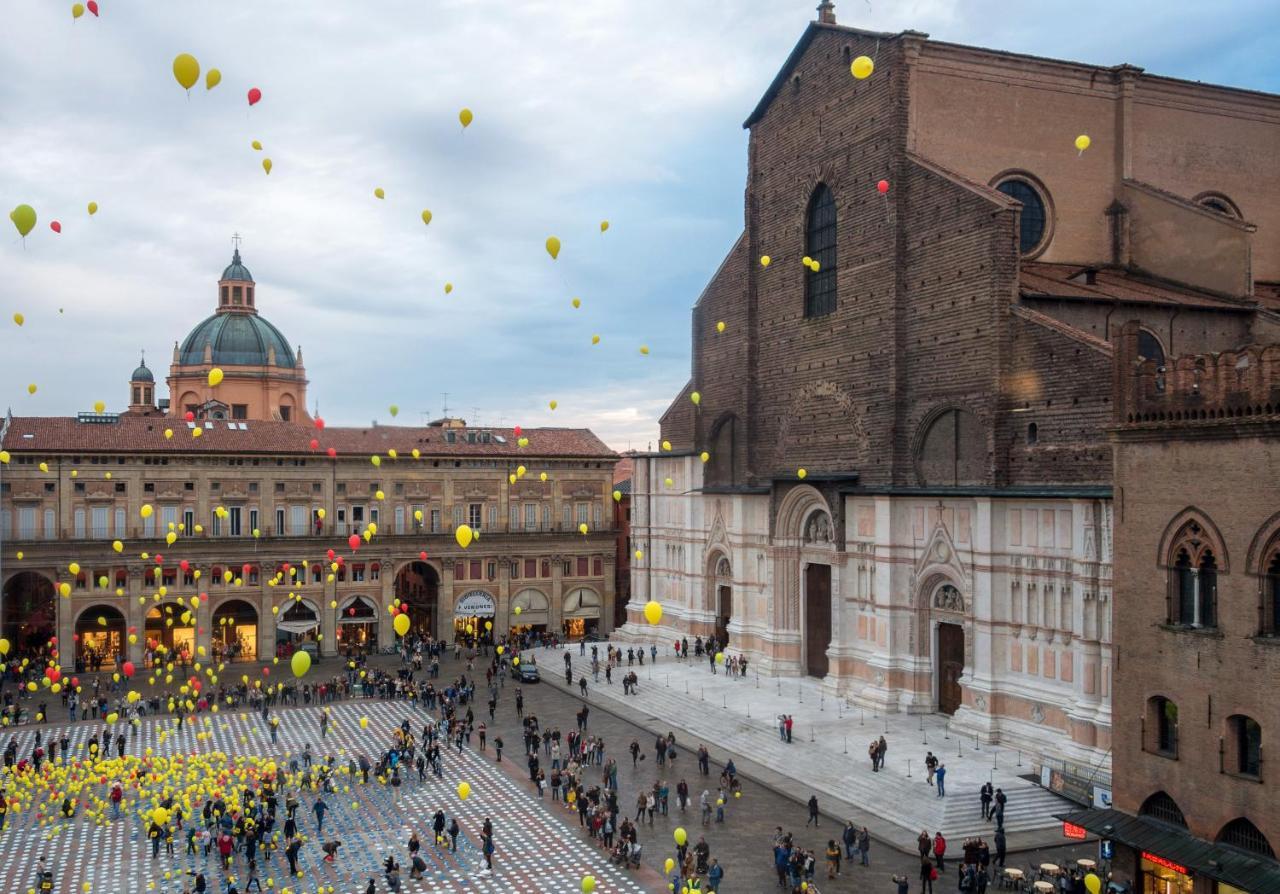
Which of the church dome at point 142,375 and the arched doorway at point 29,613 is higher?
the church dome at point 142,375

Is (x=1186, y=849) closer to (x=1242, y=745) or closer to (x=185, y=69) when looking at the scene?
(x=1242, y=745)

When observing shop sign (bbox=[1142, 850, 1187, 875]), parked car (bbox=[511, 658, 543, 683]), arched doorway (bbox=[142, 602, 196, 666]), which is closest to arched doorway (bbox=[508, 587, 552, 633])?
parked car (bbox=[511, 658, 543, 683])

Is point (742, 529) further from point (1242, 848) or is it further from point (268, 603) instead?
point (1242, 848)

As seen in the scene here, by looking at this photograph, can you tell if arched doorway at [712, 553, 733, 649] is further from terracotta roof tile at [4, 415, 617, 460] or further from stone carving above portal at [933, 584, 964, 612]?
stone carving above portal at [933, 584, 964, 612]

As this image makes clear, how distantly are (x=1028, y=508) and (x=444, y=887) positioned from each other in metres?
20.3

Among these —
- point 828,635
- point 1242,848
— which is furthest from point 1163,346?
point 1242,848

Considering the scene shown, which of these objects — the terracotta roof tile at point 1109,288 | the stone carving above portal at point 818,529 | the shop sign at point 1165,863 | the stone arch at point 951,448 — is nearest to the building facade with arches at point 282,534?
the stone carving above portal at point 818,529

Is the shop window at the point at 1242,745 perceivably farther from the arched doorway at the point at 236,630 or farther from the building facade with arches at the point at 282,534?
the arched doorway at the point at 236,630

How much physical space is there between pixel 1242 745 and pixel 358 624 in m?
45.3

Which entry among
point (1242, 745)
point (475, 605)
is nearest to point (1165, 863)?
point (1242, 745)

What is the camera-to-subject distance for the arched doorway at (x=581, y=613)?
2459 inches

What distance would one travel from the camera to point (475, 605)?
60.0 meters

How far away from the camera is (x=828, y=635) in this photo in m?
44.6

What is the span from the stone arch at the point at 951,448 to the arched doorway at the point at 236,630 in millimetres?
34030
